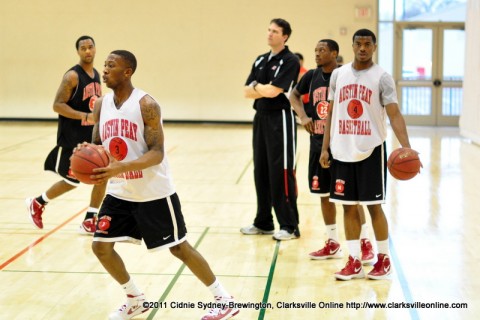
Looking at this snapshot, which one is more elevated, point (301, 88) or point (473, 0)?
point (473, 0)

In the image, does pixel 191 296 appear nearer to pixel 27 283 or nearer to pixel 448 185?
pixel 27 283

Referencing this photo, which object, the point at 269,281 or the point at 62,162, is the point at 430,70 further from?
the point at 269,281

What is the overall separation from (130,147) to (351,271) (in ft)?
7.26

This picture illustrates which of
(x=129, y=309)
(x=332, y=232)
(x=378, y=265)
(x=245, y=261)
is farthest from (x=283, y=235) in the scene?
(x=129, y=309)

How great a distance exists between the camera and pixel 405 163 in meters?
5.26

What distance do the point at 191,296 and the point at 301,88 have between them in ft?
7.62

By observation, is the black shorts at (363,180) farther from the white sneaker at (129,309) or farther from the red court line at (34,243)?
the red court line at (34,243)

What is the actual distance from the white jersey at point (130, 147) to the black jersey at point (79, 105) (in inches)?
103

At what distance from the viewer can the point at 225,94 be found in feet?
64.1

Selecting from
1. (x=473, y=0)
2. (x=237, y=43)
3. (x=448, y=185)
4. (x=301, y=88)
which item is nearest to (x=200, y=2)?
(x=237, y=43)

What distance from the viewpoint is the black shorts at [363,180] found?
553 centimetres

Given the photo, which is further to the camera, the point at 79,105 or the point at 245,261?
the point at 79,105

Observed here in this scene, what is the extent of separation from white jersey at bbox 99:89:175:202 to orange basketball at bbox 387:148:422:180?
5.70 ft

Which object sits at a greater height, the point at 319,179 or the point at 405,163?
the point at 405,163
